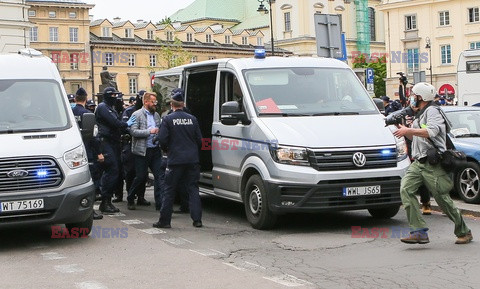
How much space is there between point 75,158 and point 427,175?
14.3 ft

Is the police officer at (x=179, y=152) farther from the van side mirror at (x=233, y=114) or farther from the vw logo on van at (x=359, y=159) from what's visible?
the vw logo on van at (x=359, y=159)

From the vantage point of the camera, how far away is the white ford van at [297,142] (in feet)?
34.3

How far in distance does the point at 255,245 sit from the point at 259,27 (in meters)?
117

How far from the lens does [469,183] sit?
13.3 metres

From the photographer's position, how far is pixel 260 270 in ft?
27.3

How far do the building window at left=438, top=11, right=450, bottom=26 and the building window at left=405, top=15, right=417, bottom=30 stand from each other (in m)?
2.89

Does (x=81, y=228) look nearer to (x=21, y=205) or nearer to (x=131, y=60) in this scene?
(x=21, y=205)

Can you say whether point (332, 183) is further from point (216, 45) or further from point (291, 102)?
point (216, 45)

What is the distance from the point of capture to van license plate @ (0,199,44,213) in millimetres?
9625

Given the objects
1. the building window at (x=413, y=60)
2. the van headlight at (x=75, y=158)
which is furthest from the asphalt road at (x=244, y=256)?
the building window at (x=413, y=60)

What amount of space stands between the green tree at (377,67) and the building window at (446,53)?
70.3ft

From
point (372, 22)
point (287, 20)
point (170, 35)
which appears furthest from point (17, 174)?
point (372, 22)

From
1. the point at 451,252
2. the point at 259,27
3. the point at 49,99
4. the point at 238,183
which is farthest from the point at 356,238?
the point at 259,27

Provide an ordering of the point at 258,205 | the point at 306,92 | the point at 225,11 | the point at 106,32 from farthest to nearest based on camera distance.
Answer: the point at 225,11 < the point at 106,32 < the point at 306,92 < the point at 258,205
